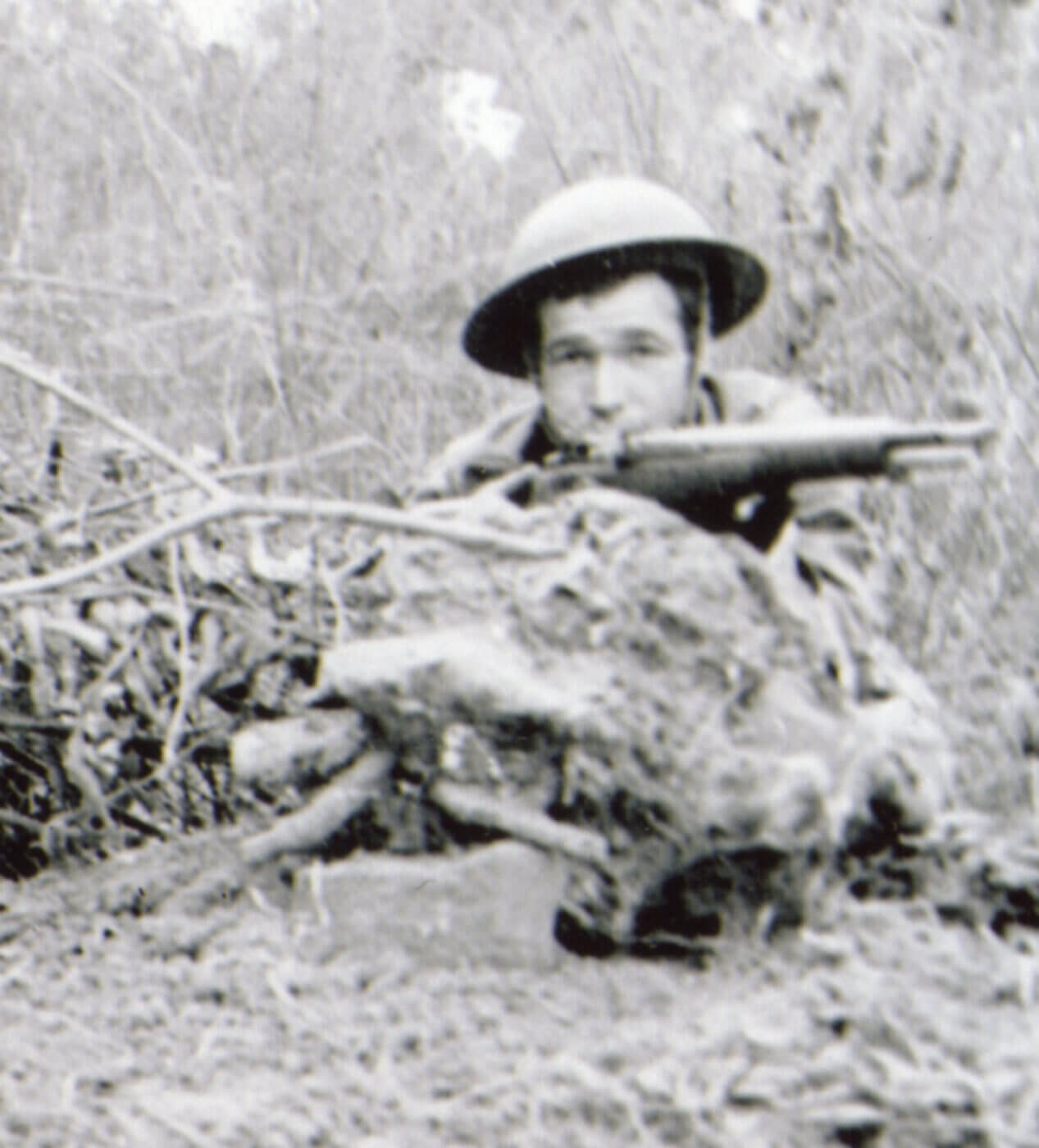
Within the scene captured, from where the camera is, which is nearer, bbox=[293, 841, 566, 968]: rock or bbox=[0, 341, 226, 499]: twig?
bbox=[293, 841, 566, 968]: rock

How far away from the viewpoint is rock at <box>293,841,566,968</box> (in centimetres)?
204

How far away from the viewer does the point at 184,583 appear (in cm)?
289

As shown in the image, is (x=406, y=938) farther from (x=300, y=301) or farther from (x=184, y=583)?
(x=300, y=301)

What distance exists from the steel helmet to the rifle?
2.43 feet

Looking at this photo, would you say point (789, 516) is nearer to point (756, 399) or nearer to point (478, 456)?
point (756, 399)

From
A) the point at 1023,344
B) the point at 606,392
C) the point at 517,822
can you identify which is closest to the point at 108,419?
the point at 517,822

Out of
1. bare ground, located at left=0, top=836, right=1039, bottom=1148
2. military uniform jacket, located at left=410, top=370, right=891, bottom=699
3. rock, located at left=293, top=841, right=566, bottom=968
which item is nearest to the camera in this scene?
bare ground, located at left=0, top=836, right=1039, bottom=1148

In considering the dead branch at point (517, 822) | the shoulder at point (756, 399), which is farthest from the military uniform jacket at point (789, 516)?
the dead branch at point (517, 822)

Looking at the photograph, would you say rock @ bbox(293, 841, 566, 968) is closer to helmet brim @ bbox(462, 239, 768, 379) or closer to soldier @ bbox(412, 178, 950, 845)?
soldier @ bbox(412, 178, 950, 845)

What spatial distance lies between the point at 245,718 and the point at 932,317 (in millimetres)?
2283

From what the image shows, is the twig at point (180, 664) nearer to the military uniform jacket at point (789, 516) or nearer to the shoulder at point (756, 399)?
the military uniform jacket at point (789, 516)

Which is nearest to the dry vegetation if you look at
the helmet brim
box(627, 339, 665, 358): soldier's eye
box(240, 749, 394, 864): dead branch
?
box(240, 749, 394, 864): dead branch

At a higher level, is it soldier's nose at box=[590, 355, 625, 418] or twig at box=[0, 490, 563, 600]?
soldier's nose at box=[590, 355, 625, 418]

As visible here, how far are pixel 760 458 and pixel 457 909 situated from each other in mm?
998
